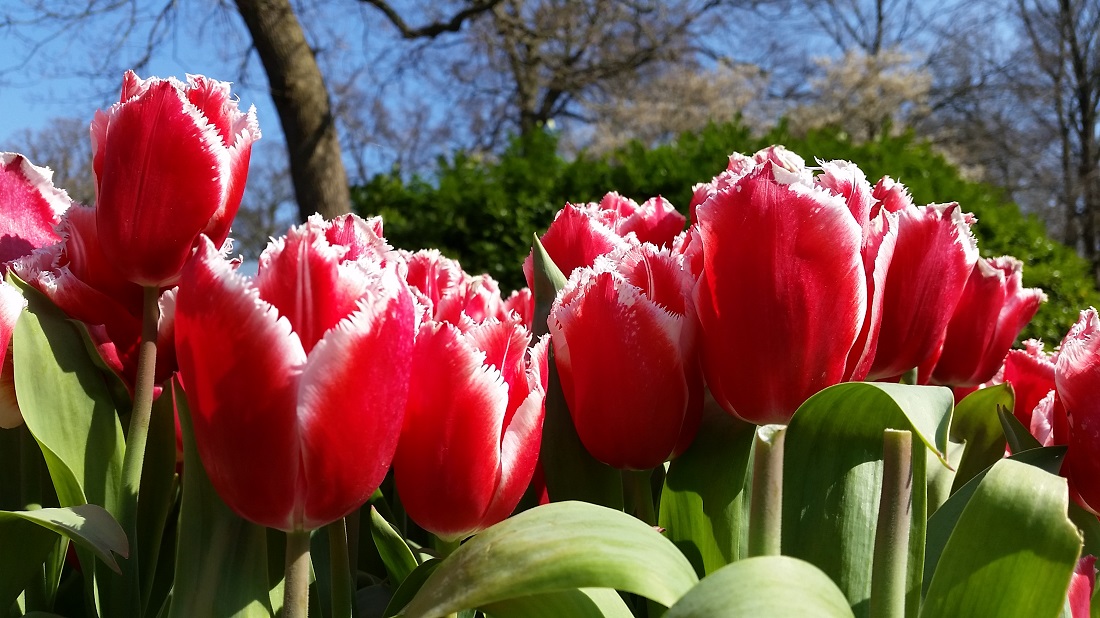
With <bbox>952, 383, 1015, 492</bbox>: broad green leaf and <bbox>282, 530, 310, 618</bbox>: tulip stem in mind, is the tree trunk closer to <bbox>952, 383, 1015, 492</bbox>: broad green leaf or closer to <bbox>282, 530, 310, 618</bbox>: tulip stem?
<bbox>952, 383, 1015, 492</bbox>: broad green leaf

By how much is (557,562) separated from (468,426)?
12 cm

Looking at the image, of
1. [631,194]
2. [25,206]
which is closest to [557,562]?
[25,206]

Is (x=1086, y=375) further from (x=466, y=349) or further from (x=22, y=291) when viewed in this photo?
(x=22, y=291)

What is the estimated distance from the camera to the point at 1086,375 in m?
0.61

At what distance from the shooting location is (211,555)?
0.49 m

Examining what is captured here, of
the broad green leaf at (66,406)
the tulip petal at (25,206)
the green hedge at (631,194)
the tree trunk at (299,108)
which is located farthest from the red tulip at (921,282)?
the tree trunk at (299,108)

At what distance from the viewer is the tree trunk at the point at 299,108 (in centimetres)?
599

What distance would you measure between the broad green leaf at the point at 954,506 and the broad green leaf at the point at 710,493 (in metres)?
0.14

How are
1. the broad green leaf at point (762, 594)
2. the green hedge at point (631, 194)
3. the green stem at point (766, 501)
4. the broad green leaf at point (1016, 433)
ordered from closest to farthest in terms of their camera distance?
the broad green leaf at point (762, 594) → the green stem at point (766, 501) → the broad green leaf at point (1016, 433) → the green hedge at point (631, 194)

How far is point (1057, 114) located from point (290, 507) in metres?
23.5

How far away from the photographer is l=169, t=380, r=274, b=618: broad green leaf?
479 mm

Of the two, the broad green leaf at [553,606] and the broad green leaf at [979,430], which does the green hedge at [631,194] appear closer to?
the broad green leaf at [979,430]

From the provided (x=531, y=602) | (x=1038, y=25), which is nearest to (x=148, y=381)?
(x=531, y=602)

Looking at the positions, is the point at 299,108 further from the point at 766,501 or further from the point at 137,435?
the point at 766,501
